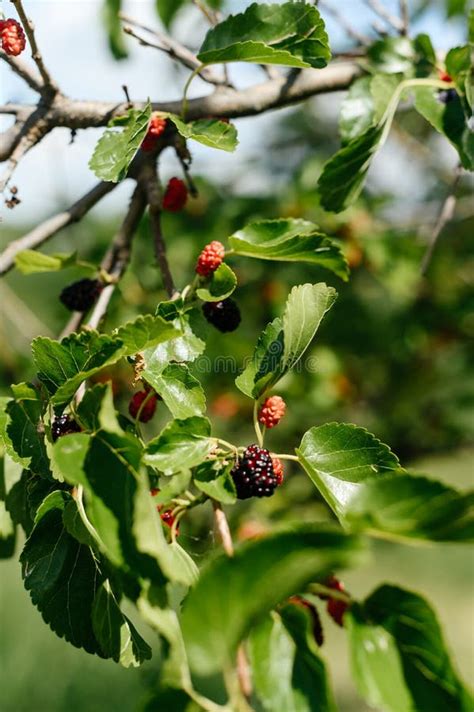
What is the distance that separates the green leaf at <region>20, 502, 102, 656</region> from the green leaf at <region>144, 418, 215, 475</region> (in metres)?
0.13

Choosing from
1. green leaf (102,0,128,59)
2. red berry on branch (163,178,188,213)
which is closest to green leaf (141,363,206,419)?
red berry on branch (163,178,188,213)

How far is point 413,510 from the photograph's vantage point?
1.36ft

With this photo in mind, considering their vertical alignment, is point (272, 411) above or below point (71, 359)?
below

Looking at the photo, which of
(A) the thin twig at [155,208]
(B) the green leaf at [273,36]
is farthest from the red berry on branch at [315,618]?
(B) the green leaf at [273,36]

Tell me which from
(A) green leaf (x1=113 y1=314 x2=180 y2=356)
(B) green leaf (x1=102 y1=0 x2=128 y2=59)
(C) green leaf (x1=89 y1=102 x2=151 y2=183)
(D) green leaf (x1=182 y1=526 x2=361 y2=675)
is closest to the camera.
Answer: (D) green leaf (x1=182 y1=526 x2=361 y2=675)

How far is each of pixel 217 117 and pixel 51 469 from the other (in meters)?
0.46

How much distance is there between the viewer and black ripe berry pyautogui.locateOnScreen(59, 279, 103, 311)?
83cm

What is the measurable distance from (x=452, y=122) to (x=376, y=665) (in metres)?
0.62

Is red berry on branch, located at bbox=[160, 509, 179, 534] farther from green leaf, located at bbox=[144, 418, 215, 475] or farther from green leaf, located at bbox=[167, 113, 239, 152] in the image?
green leaf, located at bbox=[167, 113, 239, 152]

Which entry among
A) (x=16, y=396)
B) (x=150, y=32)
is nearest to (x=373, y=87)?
(x=150, y=32)

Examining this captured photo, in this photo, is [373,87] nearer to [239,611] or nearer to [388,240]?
[239,611]

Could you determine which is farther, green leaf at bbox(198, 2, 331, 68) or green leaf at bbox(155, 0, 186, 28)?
green leaf at bbox(155, 0, 186, 28)

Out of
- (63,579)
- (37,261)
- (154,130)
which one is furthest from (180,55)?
(63,579)

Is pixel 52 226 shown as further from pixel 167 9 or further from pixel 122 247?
pixel 167 9
